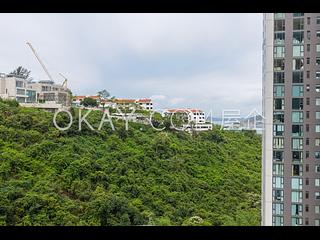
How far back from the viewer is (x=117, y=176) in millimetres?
1989

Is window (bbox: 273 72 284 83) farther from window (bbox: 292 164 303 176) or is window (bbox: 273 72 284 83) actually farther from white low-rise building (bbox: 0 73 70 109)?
white low-rise building (bbox: 0 73 70 109)

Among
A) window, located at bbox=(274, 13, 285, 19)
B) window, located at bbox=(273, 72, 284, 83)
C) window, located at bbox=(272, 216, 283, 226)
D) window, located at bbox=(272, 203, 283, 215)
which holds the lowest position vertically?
window, located at bbox=(272, 216, 283, 226)

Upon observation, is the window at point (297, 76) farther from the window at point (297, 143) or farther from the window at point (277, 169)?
the window at point (277, 169)

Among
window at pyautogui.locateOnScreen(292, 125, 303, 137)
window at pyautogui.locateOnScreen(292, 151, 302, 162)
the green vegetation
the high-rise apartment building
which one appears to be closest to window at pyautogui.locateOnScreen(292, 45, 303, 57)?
the high-rise apartment building

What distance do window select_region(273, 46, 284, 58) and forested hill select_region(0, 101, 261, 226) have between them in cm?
42

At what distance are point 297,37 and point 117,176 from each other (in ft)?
3.84

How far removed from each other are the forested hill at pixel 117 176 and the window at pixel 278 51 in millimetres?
424

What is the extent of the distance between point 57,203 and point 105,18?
3.23 ft

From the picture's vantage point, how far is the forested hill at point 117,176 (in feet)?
6.33

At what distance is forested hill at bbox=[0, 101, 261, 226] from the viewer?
1.93 metres

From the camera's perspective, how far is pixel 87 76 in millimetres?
1972
